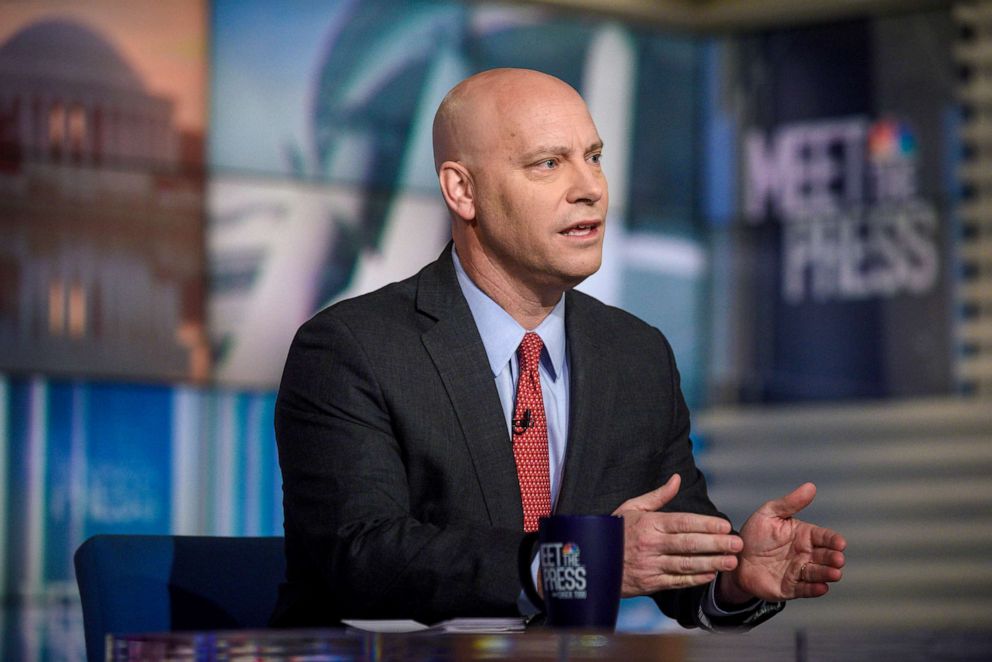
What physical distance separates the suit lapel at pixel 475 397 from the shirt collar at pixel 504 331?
36mm

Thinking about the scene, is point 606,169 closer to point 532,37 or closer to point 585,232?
point 532,37

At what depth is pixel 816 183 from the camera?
276 inches

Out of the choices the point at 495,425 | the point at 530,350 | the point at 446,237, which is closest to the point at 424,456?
the point at 495,425

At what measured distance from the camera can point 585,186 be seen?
2.06 m

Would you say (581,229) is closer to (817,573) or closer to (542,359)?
(542,359)

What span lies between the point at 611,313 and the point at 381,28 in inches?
186

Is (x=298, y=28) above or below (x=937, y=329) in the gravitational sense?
above

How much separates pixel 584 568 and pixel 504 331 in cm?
73

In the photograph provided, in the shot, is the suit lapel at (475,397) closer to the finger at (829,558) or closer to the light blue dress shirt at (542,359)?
the light blue dress shirt at (542,359)

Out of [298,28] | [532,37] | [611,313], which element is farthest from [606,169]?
[611,313]

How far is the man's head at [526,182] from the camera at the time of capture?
2074 mm

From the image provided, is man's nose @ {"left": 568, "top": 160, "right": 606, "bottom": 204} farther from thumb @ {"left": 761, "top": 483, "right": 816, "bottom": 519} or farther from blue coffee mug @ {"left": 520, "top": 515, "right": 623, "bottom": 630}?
blue coffee mug @ {"left": 520, "top": 515, "right": 623, "bottom": 630}

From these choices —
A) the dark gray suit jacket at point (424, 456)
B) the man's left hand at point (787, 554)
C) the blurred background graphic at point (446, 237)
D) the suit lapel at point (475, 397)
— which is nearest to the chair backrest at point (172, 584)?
the dark gray suit jacket at point (424, 456)

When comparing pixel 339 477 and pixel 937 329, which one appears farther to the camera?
pixel 937 329
